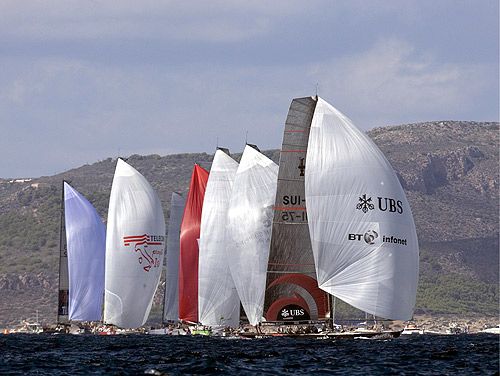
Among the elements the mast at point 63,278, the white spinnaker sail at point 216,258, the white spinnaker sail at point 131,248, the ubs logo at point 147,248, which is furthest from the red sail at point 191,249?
the mast at point 63,278

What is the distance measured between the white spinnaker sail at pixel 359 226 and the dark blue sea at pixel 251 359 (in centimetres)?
322

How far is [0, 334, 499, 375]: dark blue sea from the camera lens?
173 ft

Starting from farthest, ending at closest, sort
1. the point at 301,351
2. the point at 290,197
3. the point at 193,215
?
the point at 193,215, the point at 290,197, the point at 301,351

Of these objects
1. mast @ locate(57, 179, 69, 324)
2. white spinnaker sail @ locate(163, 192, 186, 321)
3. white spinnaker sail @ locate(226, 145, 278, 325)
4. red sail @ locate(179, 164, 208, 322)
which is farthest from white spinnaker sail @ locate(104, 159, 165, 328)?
white spinnaker sail @ locate(226, 145, 278, 325)

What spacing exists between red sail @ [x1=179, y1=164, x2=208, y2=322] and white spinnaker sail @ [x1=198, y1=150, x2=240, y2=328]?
6.95 meters

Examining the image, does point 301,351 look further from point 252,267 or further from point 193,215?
point 193,215

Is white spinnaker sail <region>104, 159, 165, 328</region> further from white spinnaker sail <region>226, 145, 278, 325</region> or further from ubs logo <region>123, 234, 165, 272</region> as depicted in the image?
white spinnaker sail <region>226, 145, 278, 325</region>

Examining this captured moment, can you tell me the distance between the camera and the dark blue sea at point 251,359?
52875 mm

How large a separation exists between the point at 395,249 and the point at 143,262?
34494mm

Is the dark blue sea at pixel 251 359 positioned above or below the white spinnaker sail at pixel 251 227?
below

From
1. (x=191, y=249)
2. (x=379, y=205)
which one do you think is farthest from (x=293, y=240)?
(x=191, y=249)

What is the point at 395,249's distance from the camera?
70500mm

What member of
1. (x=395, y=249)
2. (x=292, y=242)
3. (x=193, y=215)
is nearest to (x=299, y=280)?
(x=292, y=242)

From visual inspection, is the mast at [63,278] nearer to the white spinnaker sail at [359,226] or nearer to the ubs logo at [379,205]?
the white spinnaker sail at [359,226]
